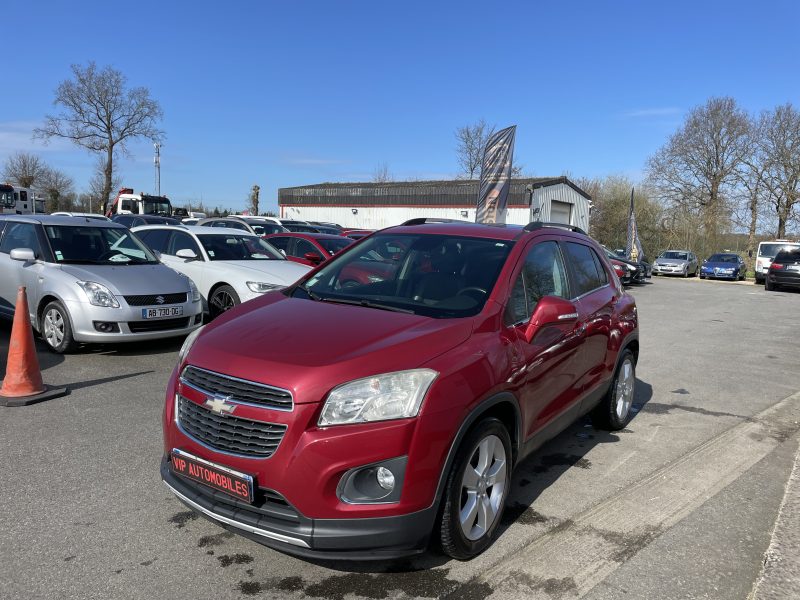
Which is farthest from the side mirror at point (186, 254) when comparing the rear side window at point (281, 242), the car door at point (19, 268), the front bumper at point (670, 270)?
the front bumper at point (670, 270)

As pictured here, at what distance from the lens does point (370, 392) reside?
2711 mm

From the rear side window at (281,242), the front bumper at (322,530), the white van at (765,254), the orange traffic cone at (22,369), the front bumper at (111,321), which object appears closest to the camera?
the front bumper at (322,530)

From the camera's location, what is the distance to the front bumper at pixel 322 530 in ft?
8.55

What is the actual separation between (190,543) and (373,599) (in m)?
1.08

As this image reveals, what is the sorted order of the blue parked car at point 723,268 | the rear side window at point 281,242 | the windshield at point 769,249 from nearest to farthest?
the rear side window at point 281,242 < the windshield at point 769,249 < the blue parked car at point 723,268

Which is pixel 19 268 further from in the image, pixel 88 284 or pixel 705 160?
pixel 705 160

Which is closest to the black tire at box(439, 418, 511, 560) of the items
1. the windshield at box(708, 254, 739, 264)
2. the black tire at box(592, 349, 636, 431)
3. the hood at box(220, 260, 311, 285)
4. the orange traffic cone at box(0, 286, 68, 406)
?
the black tire at box(592, 349, 636, 431)

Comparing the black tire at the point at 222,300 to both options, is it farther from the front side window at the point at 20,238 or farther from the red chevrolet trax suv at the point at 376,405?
the red chevrolet trax suv at the point at 376,405

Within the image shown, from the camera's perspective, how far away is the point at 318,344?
9.66ft

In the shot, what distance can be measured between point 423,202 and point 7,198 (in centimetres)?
2567

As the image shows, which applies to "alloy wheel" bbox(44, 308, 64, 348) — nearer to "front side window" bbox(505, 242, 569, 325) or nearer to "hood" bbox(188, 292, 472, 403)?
"hood" bbox(188, 292, 472, 403)

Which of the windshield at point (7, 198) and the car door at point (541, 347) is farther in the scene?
the windshield at point (7, 198)

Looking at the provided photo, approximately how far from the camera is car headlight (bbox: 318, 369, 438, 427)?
268cm

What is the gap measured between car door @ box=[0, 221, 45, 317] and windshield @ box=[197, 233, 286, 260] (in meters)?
2.46
